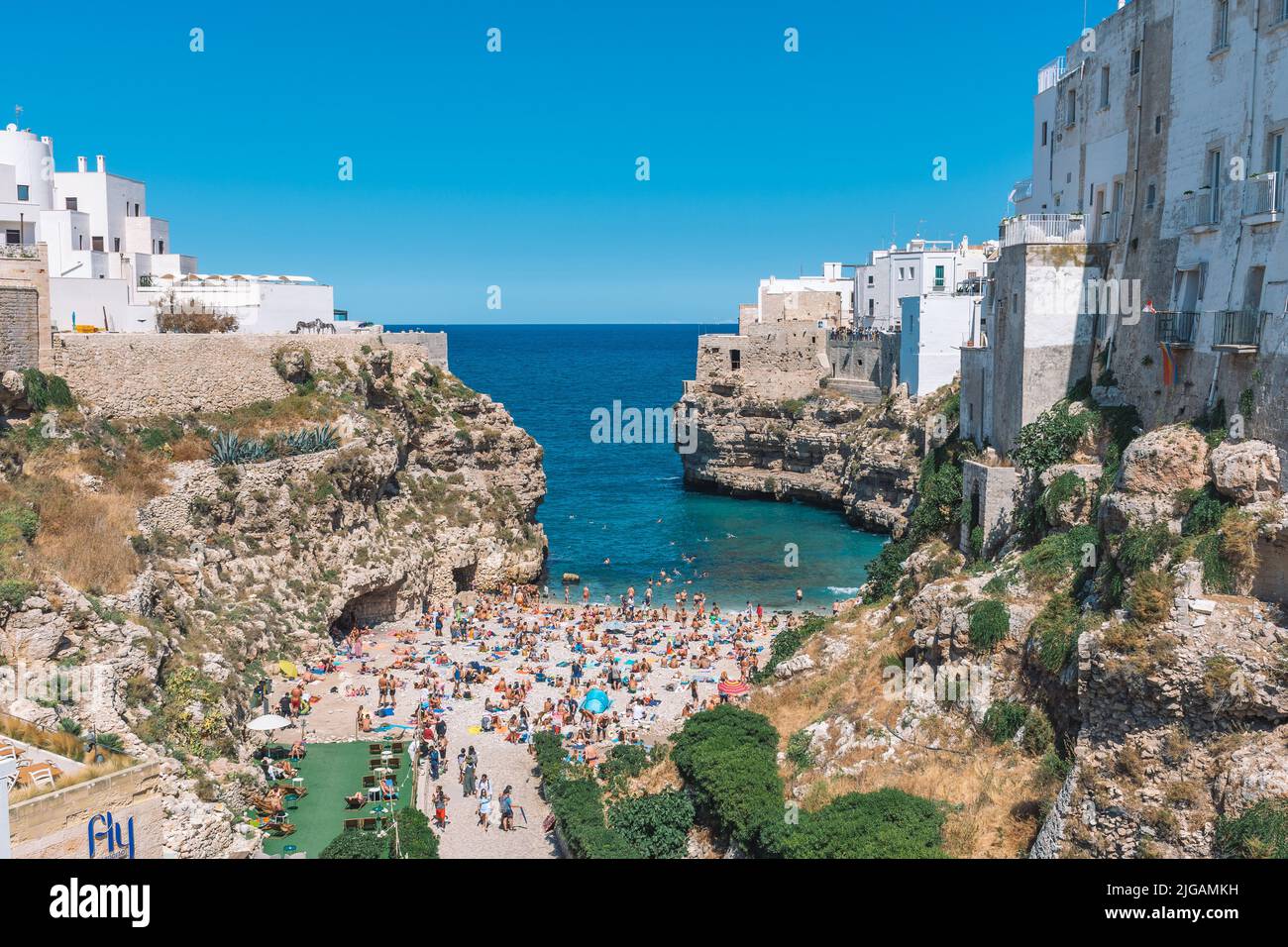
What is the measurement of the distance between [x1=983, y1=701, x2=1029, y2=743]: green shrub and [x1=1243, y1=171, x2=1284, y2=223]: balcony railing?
28.7 feet

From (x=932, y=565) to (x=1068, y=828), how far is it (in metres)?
11.5

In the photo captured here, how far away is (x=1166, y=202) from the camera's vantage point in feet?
72.6

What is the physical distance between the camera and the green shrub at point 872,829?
15.3 meters

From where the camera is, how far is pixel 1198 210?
2059 cm

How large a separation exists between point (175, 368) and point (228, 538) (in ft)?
22.4

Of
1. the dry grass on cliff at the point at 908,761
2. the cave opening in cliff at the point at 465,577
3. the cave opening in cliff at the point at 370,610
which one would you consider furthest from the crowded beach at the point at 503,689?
the dry grass on cliff at the point at 908,761

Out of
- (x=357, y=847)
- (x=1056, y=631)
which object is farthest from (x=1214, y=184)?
(x=357, y=847)

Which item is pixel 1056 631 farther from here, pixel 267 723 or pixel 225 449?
pixel 225 449

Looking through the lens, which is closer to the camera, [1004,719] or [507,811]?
[1004,719]

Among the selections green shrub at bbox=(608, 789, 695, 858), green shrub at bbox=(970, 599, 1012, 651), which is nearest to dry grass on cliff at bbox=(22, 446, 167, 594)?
green shrub at bbox=(608, 789, 695, 858)

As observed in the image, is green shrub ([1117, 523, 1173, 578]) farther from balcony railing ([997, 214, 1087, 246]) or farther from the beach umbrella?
the beach umbrella

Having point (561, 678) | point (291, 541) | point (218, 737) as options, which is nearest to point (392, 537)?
point (291, 541)
